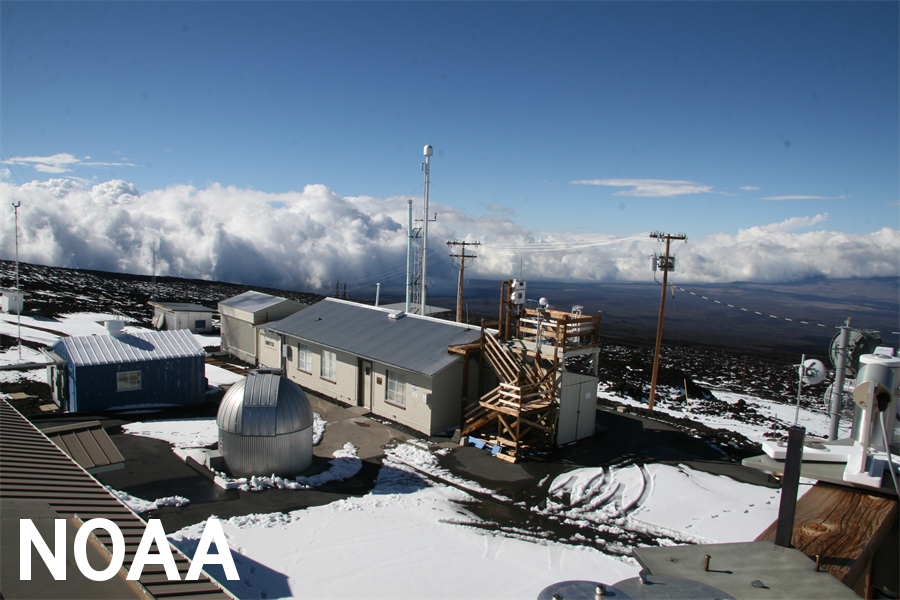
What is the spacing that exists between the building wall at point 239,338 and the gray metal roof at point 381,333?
336 centimetres

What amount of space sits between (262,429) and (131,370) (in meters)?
10.4

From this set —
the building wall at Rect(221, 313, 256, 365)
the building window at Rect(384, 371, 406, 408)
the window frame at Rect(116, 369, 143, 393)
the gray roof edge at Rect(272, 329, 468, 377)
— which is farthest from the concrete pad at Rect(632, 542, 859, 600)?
the building wall at Rect(221, 313, 256, 365)

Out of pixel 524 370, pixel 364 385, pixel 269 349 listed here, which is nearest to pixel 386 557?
pixel 524 370

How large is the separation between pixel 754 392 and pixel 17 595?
127ft

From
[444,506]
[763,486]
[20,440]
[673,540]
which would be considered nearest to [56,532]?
[20,440]

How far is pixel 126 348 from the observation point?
22.1 meters

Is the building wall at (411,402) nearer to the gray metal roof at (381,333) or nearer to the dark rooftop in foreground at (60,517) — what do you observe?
the gray metal roof at (381,333)

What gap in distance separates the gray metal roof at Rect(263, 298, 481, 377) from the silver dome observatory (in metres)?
5.62

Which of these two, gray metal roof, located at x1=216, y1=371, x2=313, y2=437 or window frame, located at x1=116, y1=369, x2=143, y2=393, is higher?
gray metal roof, located at x1=216, y1=371, x2=313, y2=437

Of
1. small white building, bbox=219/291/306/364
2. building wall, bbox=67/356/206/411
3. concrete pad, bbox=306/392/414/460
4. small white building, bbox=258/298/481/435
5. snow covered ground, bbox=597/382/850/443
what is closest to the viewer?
concrete pad, bbox=306/392/414/460

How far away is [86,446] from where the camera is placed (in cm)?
1152

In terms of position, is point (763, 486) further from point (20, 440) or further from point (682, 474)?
point (20, 440)

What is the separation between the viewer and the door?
22.4 meters

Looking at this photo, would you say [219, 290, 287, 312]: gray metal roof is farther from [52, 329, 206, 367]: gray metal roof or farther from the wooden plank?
the wooden plank
